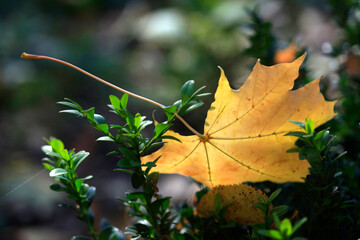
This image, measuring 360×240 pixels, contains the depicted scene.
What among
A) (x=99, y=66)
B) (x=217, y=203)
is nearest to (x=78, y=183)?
(x=217, y=203)

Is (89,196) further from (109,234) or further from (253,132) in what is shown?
(253,132)

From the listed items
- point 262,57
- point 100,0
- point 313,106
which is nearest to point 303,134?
point 313,106

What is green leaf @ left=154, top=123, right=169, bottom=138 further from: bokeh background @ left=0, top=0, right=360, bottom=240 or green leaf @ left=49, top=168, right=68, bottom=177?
bokeh background @ left=0, top=0, right=360, bottom=240

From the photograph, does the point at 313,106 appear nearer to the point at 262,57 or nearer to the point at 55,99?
the point at 262,57

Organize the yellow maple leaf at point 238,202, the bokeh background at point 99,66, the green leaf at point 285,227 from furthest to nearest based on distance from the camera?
the bokeh background at point 99,66, the yellow maple leaf at point 238,202, the green leaf at point 285,227

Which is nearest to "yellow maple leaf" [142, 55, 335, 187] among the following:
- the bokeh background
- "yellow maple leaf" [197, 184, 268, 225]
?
"yellow maple leaf" [197, 184, 268, 225]

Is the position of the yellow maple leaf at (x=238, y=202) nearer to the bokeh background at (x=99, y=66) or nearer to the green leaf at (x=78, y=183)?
the green leaf at (x=78, y=183)

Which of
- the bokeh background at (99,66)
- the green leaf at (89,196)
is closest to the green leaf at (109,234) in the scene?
the green leaf at (89,196)
